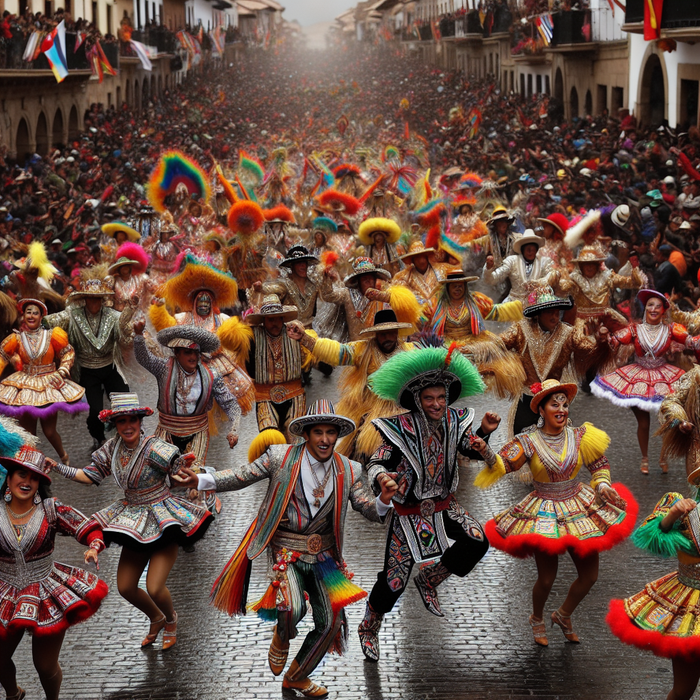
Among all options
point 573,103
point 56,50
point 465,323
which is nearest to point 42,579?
point 465,323

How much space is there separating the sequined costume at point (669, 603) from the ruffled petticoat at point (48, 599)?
2499 millimetres

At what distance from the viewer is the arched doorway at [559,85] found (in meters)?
44.6

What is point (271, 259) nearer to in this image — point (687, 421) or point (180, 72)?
point (687, 421)

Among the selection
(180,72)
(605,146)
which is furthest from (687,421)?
(180,72)

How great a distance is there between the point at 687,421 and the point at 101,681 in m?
3.86

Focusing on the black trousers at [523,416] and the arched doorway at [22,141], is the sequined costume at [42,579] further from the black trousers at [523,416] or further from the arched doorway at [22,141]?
the arched doorway at [22,141]

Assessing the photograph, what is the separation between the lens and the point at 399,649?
22.6 feet

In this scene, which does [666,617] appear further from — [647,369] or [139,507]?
[647,369]

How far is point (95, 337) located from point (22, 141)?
26.8 meters

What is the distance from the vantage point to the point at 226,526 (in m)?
9.19

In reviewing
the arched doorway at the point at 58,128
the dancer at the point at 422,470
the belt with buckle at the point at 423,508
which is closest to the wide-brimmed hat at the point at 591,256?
the dancer at the point at 422,470

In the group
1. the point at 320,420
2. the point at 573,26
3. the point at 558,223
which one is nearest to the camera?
the point at 320,420

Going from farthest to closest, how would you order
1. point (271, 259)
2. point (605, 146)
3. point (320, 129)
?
point (320, 129) < point (605, 146) < point (271, 259)

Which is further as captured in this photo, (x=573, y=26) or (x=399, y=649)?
(x=573, y=26)
